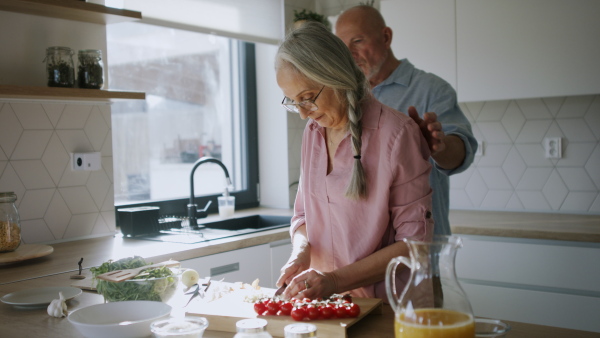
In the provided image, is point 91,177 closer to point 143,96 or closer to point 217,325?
point 143,96

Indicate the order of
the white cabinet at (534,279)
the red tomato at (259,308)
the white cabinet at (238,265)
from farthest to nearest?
1. the white cabinet at (534,279)
2. the white cabinet at (238,265)
3. the red tomato at (259,308)

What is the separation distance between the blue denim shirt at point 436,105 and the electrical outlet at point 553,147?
4.40 feet

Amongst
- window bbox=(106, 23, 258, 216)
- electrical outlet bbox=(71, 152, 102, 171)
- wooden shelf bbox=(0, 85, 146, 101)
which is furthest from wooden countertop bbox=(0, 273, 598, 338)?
window bbox=(106, 23, 258, 216)

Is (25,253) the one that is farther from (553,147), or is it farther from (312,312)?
(553,147)

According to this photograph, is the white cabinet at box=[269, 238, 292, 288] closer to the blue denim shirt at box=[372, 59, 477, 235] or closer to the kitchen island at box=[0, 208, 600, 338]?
the kitchen island at box=[0, 208, 600, 338]

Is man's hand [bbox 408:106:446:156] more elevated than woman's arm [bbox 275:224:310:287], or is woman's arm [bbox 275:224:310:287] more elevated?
man's hand [bbox 408:106:446:156]

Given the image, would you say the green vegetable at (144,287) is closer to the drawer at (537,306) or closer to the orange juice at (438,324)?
the orange juice at (438,324)

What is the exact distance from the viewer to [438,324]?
3.21 feet

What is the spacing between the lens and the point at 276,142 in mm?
3943

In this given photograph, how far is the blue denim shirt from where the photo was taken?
211cm

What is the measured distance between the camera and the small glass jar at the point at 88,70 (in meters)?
2.51

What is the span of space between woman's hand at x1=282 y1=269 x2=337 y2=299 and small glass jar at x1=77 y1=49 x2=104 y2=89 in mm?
1443

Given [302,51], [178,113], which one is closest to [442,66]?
[178,113]

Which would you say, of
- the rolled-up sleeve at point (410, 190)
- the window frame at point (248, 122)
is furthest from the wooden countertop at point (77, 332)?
the window frame at point (248, 122)
